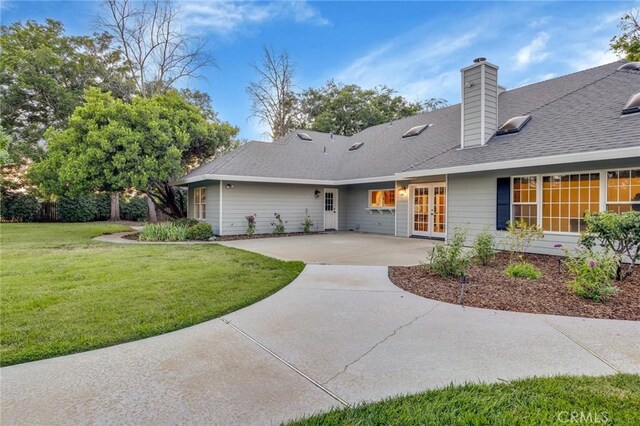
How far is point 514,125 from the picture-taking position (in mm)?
9742

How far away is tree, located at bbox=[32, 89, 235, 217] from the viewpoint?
1156 cm

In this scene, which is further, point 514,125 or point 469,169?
point 514,125

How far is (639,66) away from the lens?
30.5 feet

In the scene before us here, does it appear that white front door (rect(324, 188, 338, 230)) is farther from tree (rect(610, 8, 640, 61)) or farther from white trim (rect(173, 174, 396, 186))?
tree (rect(610, 8, 640, 61))

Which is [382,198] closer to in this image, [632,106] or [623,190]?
[623,190]

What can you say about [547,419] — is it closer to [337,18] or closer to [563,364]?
[563,364]

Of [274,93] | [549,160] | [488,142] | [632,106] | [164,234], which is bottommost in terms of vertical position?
[164,234]

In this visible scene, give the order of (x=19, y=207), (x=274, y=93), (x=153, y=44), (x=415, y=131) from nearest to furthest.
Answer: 1. (x=415, y=131)
2. (x=153, y=44)
3. (x=19, y=207)
4. (x=274, y=93)

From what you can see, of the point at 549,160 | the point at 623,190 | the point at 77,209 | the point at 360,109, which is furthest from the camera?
the point at 360,109

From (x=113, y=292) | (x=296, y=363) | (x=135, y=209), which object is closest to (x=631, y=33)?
(x=296, y=363)

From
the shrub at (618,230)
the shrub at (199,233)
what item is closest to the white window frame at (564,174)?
the shrub at (618,230)

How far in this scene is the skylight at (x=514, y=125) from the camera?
959 cm

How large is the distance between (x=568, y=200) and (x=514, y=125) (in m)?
2.88

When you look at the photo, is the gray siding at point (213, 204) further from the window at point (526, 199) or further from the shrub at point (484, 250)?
the window at point (526, 199)
